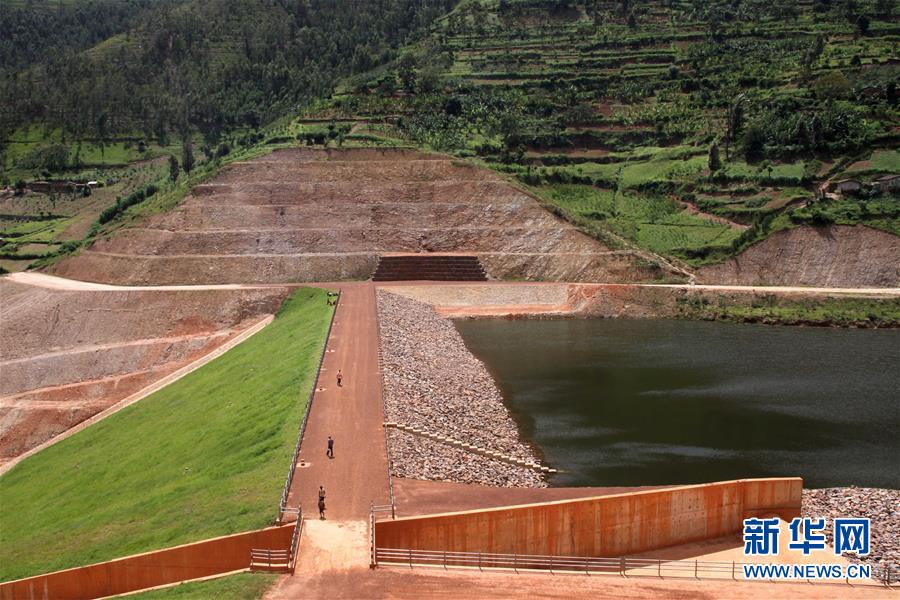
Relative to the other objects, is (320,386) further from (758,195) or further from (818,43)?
(818,43)

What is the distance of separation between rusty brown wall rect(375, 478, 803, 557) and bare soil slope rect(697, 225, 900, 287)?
50.6 meters

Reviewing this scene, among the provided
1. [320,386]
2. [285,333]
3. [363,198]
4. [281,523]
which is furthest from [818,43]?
[281,523]

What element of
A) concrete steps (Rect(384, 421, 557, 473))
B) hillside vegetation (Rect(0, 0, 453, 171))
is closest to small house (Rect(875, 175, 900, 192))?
concrete steps (Rect(384, 421, 557, 473))

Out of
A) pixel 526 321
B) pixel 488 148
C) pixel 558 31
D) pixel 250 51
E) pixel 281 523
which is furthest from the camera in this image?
pixel 250 51

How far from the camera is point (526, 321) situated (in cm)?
7544

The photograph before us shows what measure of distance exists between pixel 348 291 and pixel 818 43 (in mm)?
72556

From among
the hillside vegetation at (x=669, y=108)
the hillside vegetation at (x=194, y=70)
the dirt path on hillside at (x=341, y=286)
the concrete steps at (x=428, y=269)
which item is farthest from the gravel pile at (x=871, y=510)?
A: the hillside vegetation at (x=194, y=70)

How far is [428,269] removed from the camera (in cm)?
8450

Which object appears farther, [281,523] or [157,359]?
[157,359]

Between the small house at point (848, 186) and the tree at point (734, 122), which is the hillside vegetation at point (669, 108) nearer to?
the tree at point (734, 122)

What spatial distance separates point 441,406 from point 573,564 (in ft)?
61.9

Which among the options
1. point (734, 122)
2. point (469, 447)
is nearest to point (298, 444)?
point (469, 447)

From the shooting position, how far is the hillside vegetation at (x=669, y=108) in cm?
8881

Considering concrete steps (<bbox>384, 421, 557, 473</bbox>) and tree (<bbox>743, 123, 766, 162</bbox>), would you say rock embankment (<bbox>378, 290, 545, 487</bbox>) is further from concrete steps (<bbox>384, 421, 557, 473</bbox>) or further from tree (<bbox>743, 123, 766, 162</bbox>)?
tree (<bbox>743, 123, 766, 162</bbox>)
